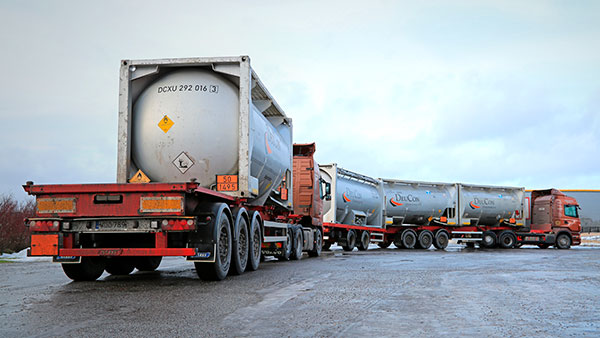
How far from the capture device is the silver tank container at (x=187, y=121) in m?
9.78

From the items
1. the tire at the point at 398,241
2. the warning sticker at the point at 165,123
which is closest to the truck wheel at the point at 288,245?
the warning sticker at the point at 165,123

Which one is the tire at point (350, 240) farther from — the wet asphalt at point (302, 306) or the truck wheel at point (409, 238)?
the wet asphalt at point (302, 306)

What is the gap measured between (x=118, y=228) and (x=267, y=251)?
20.4 feet

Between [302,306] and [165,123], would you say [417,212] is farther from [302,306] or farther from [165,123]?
[302,306]

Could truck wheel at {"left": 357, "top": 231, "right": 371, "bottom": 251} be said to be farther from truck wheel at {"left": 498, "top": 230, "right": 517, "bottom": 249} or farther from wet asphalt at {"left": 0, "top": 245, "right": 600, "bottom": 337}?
wet asphalt at {"left": 0, "top": 245, "right": 600, "bottom": 337}

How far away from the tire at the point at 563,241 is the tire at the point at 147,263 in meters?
24.7

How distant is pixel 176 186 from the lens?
306 inches

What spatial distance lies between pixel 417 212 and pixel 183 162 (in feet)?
66.3

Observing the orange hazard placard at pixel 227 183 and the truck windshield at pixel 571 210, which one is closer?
the orange hazard placard at pixel 227 183

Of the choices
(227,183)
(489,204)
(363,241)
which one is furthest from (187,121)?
(489,204)

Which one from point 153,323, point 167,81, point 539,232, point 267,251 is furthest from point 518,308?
point 539,232

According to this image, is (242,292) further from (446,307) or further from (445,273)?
(445,273)

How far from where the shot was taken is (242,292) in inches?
289

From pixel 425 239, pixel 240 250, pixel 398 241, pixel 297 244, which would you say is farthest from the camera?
pixel 425 239
